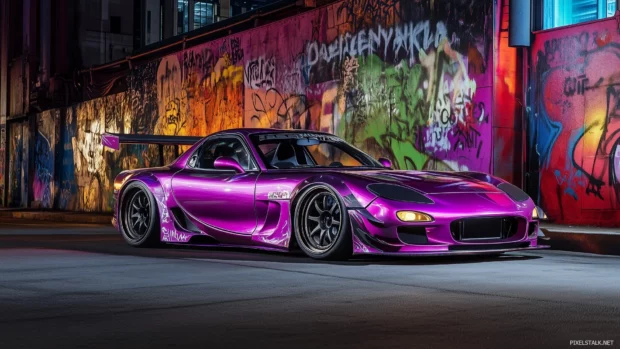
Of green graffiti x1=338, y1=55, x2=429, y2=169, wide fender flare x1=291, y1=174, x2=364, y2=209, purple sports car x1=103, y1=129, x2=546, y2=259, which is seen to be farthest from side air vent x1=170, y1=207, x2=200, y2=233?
green graffiti x1=338, y1=55, x2=429, y2=169

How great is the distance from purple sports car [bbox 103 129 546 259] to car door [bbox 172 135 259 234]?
0.04ft

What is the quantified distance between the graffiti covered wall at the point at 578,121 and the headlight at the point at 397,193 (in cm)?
636

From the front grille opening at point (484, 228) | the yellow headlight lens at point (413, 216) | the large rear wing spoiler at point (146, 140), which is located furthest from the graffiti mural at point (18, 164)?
the yellow headlight lens at point (413, 216)

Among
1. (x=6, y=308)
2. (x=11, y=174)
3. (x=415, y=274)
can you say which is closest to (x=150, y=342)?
(x=6, y=308)

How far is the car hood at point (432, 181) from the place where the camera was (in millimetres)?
9047

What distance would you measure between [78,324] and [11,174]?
33.1m

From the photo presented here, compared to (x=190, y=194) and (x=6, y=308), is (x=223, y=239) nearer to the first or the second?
(x=190, y=194)

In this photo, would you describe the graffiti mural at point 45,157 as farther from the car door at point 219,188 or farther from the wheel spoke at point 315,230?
the wheel spoke at point 315,230

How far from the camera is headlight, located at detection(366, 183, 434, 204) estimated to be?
8.79 m

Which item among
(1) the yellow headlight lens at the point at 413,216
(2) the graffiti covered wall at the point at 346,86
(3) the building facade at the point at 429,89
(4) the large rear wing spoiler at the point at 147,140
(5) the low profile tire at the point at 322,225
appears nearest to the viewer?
(1) the yellow headlight lens at the point at 413,216

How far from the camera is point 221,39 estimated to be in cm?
2461

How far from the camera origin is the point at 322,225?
9.26 meters

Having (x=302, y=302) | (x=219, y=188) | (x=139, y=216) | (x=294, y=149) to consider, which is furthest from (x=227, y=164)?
(x=302, y=302)

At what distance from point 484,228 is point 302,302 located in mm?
2959
